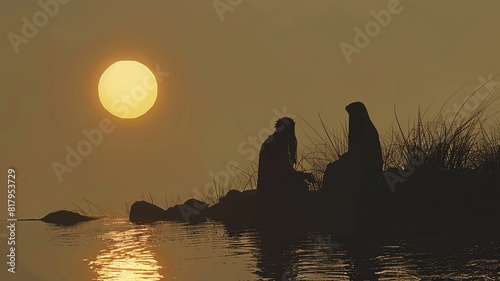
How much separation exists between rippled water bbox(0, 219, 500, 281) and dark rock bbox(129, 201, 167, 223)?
9.91 meters

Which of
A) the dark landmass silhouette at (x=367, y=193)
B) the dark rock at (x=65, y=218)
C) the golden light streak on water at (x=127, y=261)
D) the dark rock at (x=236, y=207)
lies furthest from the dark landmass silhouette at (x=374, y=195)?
the dark rock at (x=65, y=218)

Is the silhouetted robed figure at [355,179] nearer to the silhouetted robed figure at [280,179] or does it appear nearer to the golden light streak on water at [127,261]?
the silhouetted robed figure at [280,179]

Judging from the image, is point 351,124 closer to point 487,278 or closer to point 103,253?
point 103,253

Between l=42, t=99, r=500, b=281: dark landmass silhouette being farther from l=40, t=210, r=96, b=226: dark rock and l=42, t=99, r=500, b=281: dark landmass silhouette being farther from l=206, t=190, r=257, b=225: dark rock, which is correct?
l=40, t=210, r=96, b=226: dark rock

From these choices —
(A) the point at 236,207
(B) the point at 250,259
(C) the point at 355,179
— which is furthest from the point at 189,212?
(B) the point at 250,259

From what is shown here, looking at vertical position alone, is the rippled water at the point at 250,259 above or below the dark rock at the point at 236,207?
below

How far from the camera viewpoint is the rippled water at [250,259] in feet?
30.7

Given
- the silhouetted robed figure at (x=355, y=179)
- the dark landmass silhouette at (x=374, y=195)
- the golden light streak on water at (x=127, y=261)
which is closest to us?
the golden light streak on water at (x=127, y=261)

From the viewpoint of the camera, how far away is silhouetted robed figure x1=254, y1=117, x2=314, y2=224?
19156mm

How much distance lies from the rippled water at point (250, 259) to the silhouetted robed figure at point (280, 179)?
2244 millimetres

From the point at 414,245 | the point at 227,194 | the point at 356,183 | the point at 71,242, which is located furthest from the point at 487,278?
the point at 227,194

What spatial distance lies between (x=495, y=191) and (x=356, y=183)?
3001mm

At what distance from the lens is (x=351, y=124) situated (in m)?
17.8

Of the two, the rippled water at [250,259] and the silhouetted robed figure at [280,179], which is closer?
the rippled water at [250,259]
